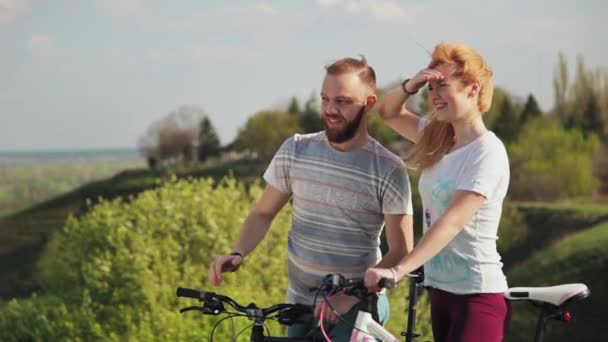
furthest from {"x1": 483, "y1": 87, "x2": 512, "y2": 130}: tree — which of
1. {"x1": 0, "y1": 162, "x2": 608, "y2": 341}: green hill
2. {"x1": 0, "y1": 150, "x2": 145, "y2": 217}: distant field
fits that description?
{"x1": 0, "y1": 150, "x2": 145, "y2": 217}: distant field

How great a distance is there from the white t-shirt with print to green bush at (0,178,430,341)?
20.1 feet

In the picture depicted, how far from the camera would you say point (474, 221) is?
3547mm

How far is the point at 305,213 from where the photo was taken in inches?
154

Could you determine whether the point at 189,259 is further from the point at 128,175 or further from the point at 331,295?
the point at 128,175

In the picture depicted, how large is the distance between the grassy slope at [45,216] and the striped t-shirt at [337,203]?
3665cm

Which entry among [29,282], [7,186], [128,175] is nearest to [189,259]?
[29,282]

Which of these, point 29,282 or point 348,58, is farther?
point 29,282

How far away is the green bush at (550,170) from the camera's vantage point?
1431 inches

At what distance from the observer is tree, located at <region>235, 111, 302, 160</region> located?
49875 millimetres

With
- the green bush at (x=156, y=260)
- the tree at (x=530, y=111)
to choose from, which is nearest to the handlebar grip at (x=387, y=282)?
the green bush at (x=156, y=260)

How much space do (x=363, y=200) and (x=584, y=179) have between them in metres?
34.3

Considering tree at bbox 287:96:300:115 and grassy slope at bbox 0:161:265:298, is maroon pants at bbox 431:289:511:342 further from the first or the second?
tree at bbox 287:96:300:115

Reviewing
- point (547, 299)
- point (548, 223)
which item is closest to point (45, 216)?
point (548, 223)

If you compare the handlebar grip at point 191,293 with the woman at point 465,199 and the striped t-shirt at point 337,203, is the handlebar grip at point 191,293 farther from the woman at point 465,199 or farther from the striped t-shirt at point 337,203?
the woman at point 465,199
